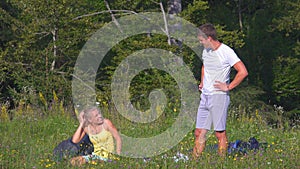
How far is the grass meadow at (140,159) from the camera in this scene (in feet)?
20.0

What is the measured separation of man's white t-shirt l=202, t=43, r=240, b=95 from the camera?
642 cm

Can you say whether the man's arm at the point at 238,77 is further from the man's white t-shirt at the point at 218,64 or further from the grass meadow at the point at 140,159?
the grass meadow at the point at 140,159

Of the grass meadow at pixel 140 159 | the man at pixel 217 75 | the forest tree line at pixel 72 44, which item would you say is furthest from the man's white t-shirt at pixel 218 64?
the forest tree line at pixel 72 44

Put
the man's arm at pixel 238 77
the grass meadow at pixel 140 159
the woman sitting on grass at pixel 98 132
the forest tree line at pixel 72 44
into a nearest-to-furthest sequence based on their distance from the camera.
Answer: the grass meadow at pixel 140 159, the man's arm at pixel 238 77, the woman sitting on grass at pixel 98 132, the forest tree line at pixel 72 44

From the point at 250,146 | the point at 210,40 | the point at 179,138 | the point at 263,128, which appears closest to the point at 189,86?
the point at 263,128

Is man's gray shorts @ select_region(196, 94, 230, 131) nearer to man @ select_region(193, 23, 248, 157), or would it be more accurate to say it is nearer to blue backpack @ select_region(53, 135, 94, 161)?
man @ select_region(193, 23, 248, 157)

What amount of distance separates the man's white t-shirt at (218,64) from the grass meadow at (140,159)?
79cm

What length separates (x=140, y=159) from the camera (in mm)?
6324

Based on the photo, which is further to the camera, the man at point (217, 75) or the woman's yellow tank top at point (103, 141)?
the woman's yellow tank top at point (103, 141)

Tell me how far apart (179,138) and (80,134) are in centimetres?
180

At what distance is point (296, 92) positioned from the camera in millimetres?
23516

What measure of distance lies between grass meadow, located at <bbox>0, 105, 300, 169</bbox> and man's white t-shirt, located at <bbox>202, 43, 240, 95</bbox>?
0.79 metres

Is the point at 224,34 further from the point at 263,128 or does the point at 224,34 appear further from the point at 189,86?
the point at 263,128

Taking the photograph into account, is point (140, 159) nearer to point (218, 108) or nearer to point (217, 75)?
point (218, 108)
